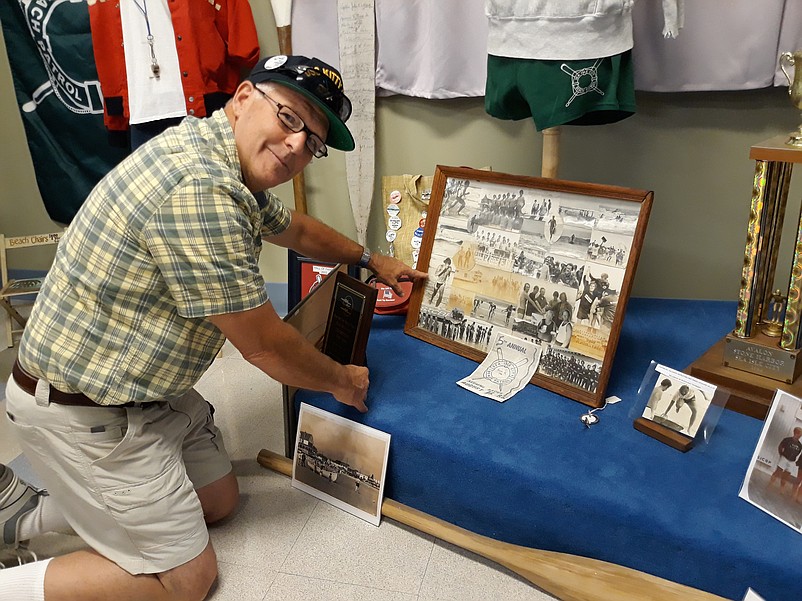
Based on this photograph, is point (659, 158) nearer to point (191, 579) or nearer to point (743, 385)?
point (743, 385)

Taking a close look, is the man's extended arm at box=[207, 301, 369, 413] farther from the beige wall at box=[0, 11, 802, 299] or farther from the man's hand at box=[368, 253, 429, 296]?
the beige wall at box=[0, 11, 802, 299]

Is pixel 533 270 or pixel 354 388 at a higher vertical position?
pixel 533 270

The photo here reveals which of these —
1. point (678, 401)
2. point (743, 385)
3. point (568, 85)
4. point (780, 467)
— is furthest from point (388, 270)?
point (780, 467)

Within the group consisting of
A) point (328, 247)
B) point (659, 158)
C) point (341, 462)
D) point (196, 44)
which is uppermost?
point (196, 44)

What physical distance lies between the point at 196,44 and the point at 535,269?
132 centimetres

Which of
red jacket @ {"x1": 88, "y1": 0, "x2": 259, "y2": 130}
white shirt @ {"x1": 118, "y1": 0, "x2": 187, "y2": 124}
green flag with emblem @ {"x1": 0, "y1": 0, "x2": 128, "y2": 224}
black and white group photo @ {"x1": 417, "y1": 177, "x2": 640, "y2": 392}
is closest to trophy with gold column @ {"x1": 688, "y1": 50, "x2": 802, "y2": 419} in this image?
black and white group photo @ {"x1": 417, "y1": 177, "x2": 640, "y2": 392}

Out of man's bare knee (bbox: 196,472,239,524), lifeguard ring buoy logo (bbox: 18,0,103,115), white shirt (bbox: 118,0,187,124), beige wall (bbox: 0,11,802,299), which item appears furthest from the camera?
lifeguard ring buoy logo (bbox: 18,0,103,115)

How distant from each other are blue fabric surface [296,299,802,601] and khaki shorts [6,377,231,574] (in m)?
0.43

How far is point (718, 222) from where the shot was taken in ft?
6.70

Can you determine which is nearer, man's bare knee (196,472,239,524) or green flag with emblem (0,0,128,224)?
man's bare knee (196,472,239,524)

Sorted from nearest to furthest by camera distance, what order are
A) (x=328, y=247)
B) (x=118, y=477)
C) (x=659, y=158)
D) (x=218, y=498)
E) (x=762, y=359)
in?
(x=118, y=477), (x=762, y=359), (x=218, y=498), (x=328, y=247), (x=659, y=158)

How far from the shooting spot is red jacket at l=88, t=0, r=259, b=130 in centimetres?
208

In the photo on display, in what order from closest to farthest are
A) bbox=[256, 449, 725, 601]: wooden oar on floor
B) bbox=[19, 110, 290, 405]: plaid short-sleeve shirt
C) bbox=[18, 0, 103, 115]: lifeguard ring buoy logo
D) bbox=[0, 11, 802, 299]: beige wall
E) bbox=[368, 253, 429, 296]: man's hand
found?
bbox=[19, 110, 290, 405]: plaid short-sleeve shirt < bbox=[256, 449, 725, 601]: wooden oar on floor < bbox=[368, 253, 429, 296]: man's hand < bbox=[0, 11, 802, 299]: beige wall < bbox=[18, 0, 103, 115]: lifeguard ring buoy logo

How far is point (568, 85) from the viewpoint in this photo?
155cm
